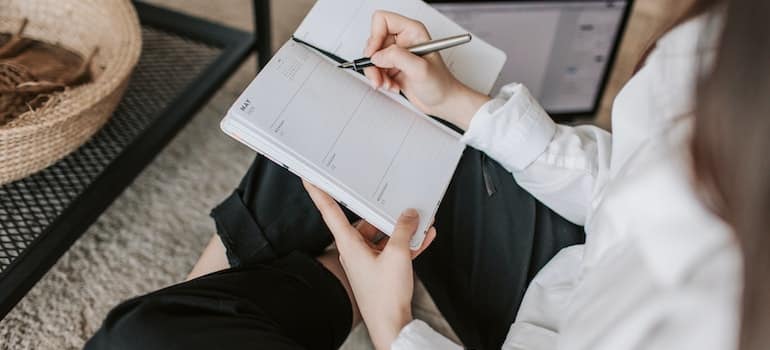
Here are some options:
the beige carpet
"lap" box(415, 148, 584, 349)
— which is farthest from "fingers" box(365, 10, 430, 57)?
the beige carpet

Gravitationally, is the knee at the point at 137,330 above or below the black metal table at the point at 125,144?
above

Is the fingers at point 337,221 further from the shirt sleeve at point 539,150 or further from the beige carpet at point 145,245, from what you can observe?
the beige carpet at point 145,245

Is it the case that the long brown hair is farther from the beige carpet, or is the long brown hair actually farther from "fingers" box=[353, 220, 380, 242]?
the beige carpet

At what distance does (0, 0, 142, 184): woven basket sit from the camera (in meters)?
0.69

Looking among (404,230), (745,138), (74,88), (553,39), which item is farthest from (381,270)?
(553,39)

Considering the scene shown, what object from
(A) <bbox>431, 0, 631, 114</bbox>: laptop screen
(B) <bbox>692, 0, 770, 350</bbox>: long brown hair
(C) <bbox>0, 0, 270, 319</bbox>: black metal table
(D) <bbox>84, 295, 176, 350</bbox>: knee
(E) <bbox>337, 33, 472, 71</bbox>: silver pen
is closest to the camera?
(B) <bbox>692, 0, 770, 350</bbox>: long brown hair

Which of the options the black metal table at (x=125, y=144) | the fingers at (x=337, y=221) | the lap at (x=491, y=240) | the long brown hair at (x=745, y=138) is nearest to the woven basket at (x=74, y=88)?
the black metal table at (x=125, y=144)

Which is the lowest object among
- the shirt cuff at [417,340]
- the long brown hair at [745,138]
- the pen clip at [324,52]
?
the shirt cuff at [417,340]

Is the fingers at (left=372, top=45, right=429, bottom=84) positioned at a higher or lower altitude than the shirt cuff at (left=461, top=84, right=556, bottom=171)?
higher

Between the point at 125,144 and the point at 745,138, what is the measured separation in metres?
0.76

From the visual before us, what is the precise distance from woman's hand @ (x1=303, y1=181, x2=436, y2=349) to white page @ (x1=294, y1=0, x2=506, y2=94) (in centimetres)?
16

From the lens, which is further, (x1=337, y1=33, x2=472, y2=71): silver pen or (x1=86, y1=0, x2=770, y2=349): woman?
(x1=337, y1=33, x2=472, y2=71): silver pen

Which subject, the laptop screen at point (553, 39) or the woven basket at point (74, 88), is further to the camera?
the laptop screen at point (553, 39)

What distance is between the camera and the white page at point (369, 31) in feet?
2.19
